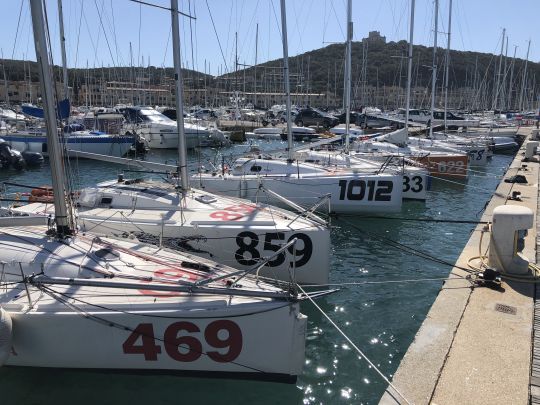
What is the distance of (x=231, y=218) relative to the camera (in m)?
9.43

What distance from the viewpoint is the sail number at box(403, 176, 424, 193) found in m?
17.2

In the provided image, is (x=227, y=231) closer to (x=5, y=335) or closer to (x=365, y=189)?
(x=5, y=335)

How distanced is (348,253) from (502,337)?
5.88 metres

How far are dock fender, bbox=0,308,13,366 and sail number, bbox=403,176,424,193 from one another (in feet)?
47.9

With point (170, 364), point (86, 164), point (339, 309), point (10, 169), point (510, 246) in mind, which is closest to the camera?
point (170, 364)

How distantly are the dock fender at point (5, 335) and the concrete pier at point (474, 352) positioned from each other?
13.5ft

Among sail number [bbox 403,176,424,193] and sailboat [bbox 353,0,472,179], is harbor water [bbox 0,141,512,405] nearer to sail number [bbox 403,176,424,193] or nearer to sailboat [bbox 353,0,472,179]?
sail number [bbox 403,176,424,193]

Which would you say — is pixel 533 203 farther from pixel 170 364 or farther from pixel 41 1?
pixel 41 1

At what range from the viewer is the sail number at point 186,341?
5344 mm

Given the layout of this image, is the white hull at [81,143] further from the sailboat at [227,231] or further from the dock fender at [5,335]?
the dock fender at [5,335]

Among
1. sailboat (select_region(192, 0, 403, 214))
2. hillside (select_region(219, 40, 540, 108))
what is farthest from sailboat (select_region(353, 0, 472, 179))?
hillside (select_region(219, 40, 540, 108))

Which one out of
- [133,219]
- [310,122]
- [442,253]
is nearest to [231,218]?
[133,219]

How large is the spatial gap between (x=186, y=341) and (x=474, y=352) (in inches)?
139

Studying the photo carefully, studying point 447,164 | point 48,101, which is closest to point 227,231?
point 48,101
